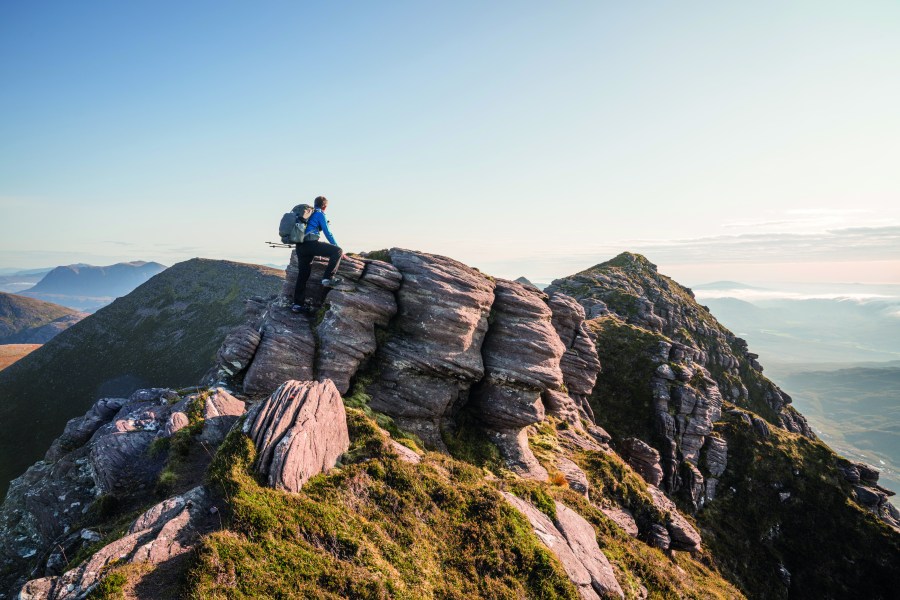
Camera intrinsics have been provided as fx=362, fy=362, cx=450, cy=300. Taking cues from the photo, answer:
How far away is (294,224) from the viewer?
79.0 ft

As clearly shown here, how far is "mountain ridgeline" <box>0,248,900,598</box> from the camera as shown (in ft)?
39.9

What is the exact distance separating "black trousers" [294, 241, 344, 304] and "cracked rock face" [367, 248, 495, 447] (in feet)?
→ 17.1

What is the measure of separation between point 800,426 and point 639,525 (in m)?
84.2

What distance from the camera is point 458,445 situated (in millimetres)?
27016

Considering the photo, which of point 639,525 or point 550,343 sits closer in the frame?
point 639,525

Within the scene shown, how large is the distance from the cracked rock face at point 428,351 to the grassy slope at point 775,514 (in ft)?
113

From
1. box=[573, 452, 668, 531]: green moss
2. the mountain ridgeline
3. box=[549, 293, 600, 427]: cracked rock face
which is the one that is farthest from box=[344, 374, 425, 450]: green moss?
box=[549, 293, 600, 427]: cracked rock face

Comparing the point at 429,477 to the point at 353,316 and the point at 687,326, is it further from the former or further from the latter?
the point at 687,326

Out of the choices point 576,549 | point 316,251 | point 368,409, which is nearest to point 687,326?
point 576,549

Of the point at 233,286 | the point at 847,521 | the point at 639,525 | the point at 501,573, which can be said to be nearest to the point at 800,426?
the point at 847,521

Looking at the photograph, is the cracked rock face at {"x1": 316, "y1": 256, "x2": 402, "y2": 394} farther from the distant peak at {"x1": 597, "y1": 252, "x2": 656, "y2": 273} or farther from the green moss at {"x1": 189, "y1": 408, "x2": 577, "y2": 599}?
the distant peak at {"x1": 597, "y1": 252, "x2": 656, "y2": 273}

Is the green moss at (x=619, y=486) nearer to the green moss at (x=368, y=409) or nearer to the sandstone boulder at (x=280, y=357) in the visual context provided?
the green moss at (x=368, y=409)

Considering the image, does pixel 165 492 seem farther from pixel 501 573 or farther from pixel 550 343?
pixel 550 343

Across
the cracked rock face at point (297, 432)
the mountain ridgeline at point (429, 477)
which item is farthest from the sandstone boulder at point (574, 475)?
the cracked rock face at point (297, 432)
